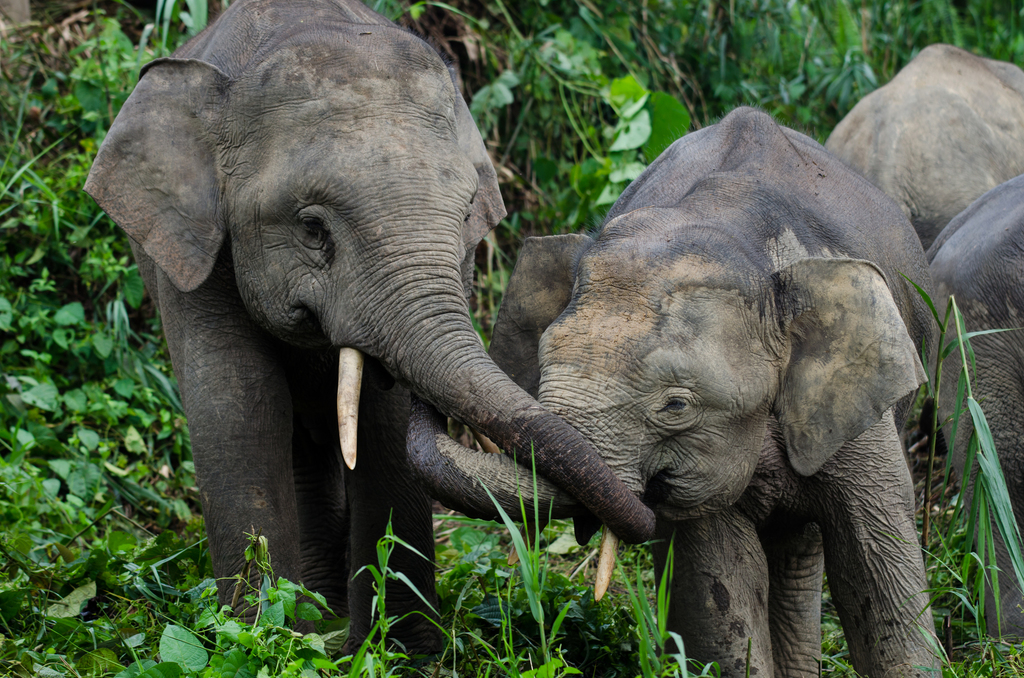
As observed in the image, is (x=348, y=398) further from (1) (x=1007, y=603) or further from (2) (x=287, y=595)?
(1) (x=1007, y=603)

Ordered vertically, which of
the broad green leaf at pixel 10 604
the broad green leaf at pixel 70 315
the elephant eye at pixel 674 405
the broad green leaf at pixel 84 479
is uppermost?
the elephant eye at pixel 674 405

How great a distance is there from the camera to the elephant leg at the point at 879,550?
3.17 m

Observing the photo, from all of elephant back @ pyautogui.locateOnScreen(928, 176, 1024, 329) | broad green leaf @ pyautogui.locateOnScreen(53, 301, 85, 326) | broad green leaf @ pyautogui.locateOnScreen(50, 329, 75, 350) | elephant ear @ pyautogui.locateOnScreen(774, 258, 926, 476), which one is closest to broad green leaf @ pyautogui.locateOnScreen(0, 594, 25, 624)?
broad green leaf @ pyautogui.locateOnScreen(50, 329, 75, 350)

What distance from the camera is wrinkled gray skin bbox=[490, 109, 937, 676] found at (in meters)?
2.89

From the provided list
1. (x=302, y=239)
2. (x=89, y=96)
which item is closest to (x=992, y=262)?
(x=302, y=239)

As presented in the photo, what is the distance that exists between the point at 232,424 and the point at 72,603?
79 centimetres

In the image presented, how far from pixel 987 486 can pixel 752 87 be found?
4.73 m

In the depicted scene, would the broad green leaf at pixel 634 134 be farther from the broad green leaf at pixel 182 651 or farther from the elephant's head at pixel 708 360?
the broad green leaf at pixel 182 651

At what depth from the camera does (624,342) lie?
2871 mm

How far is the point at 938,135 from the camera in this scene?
20.6 ft

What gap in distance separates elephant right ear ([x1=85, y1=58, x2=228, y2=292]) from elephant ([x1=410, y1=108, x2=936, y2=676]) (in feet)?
2.85

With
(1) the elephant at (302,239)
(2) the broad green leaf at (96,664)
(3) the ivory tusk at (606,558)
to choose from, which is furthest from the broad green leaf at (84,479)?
(3) the ivory tusk at (606,558)

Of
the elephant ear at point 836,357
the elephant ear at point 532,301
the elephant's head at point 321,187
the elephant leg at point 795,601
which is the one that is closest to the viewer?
the elephant ear at point 836,357

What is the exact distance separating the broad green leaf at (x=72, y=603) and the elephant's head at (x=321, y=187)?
106 cm
